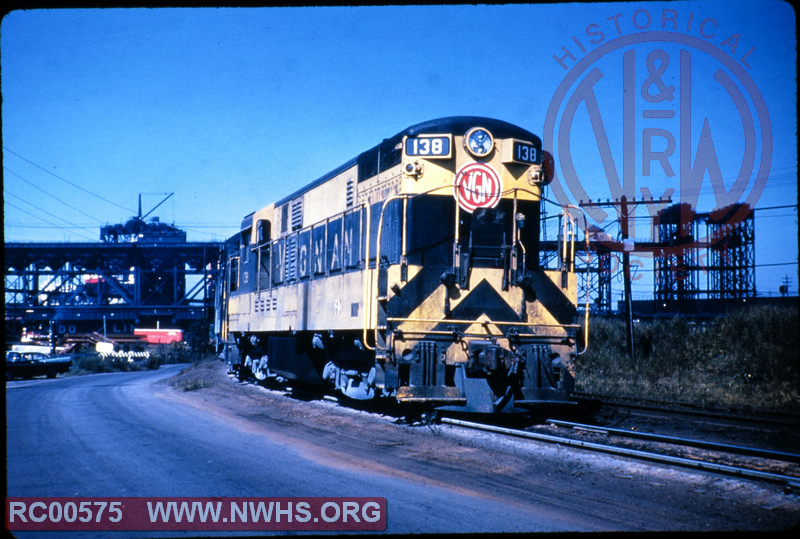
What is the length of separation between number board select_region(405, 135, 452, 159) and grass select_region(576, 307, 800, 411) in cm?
774

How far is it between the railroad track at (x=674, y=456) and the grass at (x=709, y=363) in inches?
217

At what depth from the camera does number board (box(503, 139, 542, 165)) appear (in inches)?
353

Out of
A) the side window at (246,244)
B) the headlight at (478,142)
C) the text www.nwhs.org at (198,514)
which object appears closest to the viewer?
the text www.nwhs.org at (198,514)

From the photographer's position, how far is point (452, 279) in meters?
8.35

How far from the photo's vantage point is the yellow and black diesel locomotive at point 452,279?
823 cm

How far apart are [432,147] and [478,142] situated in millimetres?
673

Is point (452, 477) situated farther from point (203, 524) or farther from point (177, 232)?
point (177, 232)

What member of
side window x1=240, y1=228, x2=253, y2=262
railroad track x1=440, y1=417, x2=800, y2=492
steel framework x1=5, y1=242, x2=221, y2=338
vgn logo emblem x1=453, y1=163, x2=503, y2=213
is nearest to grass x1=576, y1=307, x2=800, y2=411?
railroad track x1=440, y1=417, x2=800, y2=492

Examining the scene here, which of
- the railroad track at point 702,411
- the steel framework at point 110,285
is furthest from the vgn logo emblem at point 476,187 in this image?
the steel framework at point 110,285

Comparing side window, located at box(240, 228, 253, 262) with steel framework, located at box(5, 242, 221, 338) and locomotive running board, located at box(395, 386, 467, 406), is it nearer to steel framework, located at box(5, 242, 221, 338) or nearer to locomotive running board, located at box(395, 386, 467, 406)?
locomotive running board, located at box(395, 386, 467, 406)

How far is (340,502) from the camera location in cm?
510

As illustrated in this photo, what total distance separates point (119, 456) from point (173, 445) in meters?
0.69

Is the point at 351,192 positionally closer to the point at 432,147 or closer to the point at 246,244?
the point at 432,147

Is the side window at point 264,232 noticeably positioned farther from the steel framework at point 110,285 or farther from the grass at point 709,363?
the steel framework at point 110,285
